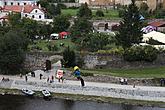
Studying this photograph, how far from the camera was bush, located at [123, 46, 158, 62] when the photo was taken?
48688mm

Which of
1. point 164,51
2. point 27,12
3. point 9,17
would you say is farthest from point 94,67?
point 27,12

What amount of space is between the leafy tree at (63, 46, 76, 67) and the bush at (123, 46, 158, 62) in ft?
17.3

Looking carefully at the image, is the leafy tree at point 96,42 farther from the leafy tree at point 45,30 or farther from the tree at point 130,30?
the leafy tree at point 45,30

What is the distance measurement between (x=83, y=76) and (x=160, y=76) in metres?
7.06

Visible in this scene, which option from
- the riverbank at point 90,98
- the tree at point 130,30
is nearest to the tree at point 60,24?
the tree at point 130,30

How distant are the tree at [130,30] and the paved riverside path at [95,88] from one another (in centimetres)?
945

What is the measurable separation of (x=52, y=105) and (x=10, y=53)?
10.6 metres

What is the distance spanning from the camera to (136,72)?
4750cm

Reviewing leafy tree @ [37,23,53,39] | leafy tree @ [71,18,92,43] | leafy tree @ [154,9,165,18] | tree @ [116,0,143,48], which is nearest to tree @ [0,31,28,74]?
leafy tree @ [71,18,92,43]

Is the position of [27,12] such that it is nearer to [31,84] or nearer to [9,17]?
[9,17]

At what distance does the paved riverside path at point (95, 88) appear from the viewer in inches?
1631

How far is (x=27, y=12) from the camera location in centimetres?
7456

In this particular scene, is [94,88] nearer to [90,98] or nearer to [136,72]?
[90,98]

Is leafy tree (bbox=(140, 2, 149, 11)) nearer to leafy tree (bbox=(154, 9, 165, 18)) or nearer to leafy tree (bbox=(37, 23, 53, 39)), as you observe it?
leafy tree (bbox=(154, 9, 165, 18))
